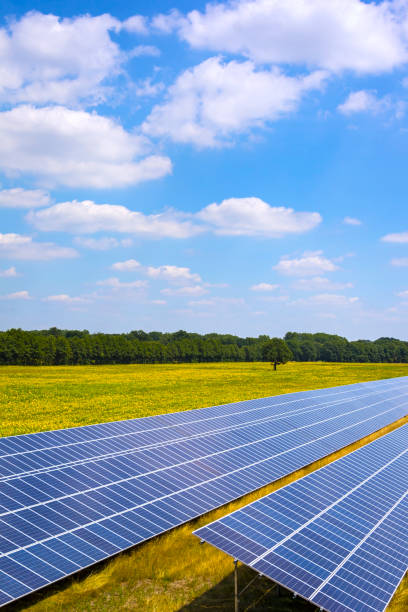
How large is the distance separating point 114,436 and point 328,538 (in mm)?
11708

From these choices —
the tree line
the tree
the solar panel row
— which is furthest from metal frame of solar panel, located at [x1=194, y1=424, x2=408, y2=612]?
the tree line

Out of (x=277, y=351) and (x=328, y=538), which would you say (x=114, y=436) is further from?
(x=277, y=351)

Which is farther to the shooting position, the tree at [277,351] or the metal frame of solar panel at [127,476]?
the tree at [277,351]

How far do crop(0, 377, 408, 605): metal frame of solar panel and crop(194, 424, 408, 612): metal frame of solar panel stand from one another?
3.31 m

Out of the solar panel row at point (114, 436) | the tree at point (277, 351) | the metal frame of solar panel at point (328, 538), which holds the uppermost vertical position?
the tree at point (277, 351)

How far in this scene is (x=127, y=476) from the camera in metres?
16.3

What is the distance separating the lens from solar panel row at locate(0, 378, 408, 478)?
54.8 feet

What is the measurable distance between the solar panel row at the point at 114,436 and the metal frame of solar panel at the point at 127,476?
47mm

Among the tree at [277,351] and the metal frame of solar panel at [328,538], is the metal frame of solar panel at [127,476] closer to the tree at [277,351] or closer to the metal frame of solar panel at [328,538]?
the metal frame of solar panel at [328,538]

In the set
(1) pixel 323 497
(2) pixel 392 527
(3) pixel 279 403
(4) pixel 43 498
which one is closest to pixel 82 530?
(4) pixel 43 498

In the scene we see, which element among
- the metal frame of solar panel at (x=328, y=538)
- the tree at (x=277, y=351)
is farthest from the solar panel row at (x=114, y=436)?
the tree at (x=277, y=351)

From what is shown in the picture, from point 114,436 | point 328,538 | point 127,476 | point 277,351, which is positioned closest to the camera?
point 328,538

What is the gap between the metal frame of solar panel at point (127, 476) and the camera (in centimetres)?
1167

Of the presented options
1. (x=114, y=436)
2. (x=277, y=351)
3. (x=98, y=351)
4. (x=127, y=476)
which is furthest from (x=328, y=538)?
(x=98, y=351)
